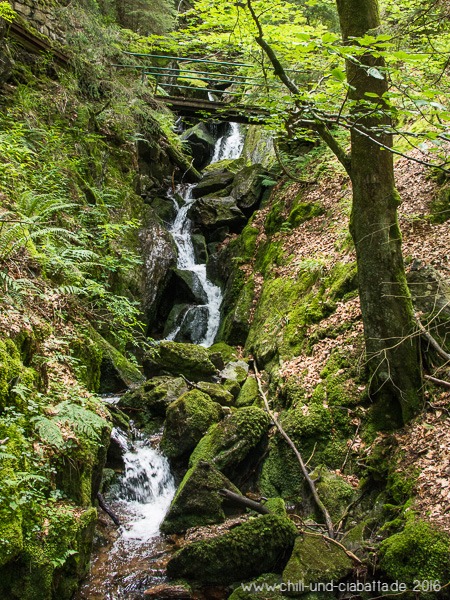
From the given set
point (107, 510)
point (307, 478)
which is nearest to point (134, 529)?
point (107, 510)

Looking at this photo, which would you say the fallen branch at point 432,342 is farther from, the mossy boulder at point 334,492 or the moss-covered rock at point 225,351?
the moss-covered rock at point 225,351

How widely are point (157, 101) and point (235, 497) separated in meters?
11.5

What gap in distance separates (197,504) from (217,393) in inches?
104

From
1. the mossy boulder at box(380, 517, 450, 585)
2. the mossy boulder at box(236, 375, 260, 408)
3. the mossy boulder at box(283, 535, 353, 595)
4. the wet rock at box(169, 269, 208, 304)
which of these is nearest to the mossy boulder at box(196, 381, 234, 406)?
the mossy boulder at box(236, 375, 260, 408)

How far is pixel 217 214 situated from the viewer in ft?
51.2

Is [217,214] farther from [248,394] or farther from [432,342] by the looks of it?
[432,342]

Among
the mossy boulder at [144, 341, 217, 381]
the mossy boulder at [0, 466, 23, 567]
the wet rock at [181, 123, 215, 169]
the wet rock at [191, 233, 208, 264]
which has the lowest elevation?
the mossy boulder at [0, 466, 23, 567]

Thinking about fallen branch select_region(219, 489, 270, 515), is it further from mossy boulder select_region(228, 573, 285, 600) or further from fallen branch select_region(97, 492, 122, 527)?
fallen branch select_region(97, 492, 122, 527)

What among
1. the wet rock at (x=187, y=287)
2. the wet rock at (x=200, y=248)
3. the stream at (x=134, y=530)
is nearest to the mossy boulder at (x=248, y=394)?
the stream at (x=134, y=530)

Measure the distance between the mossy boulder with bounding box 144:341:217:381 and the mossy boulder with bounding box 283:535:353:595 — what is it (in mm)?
5170

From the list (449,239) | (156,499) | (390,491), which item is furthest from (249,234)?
(390,491)

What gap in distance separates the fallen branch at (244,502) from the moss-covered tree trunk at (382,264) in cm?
204

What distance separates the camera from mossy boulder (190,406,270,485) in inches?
247

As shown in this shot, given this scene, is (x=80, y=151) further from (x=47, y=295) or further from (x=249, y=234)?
(x=47, y=295)
